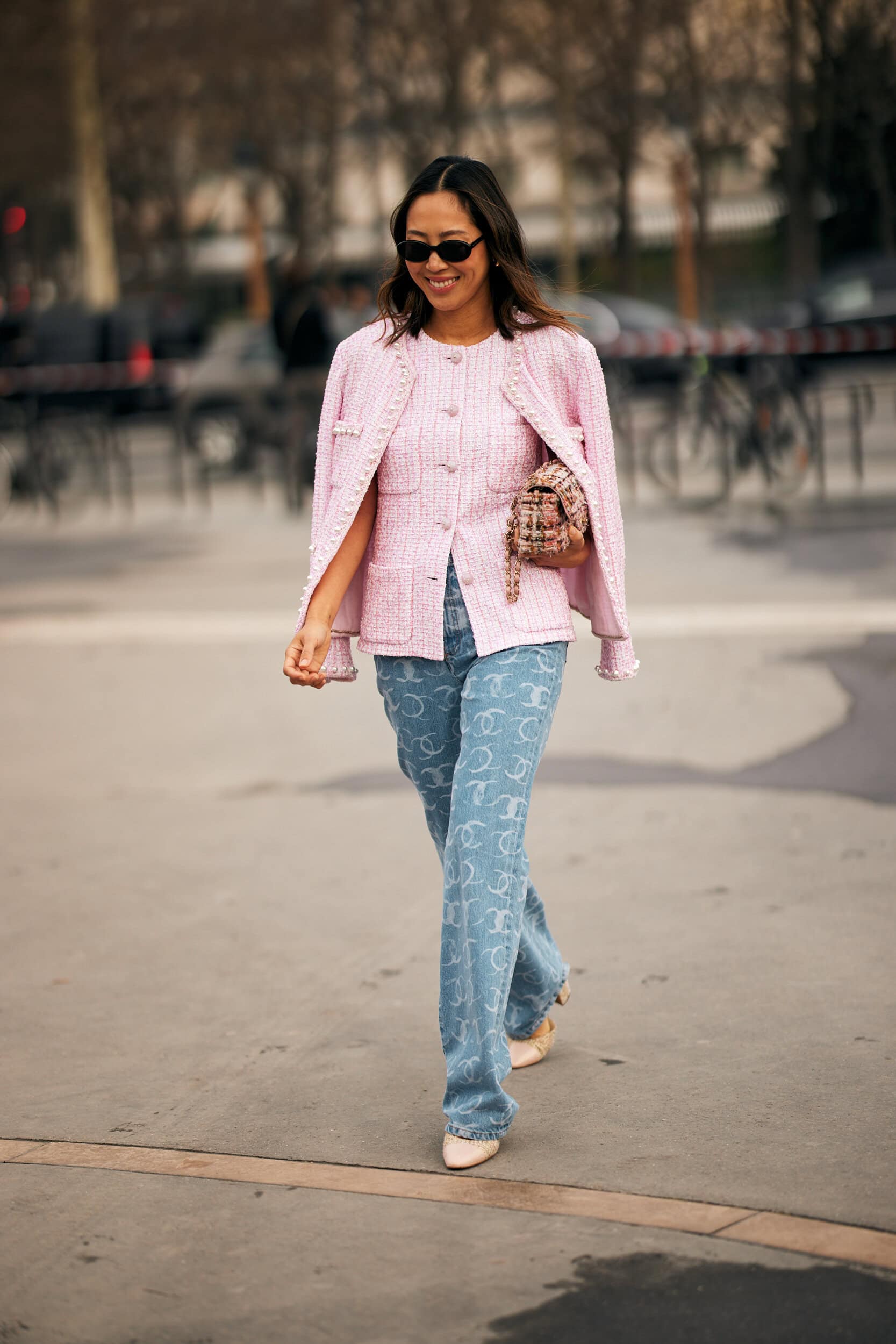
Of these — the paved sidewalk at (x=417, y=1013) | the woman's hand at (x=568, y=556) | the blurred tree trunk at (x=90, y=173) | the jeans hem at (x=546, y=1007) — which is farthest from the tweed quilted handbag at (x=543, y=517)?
the blurred tree trunk at (x=90, y=173)

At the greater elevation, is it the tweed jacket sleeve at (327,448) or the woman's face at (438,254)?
the woman's face at (438,254)

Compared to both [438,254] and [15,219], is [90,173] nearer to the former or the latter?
[15,219]

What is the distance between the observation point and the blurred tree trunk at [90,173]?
36.2 metres

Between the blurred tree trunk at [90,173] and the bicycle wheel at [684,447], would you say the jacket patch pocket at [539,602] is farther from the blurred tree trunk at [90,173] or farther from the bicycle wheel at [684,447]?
the blurred tree trunk at [90,173]

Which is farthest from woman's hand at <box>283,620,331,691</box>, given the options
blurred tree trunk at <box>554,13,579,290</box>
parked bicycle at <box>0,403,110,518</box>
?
blurred tree trunk at <box>554,13,579,290</box>

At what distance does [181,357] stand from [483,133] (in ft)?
67.2

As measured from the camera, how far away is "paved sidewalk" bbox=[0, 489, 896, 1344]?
10.3 ft

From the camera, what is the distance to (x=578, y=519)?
374cm

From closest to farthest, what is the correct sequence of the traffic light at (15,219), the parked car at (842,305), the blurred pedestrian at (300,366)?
the blurred pedestrian at (300,366)
the parked car at (842,305)
the traffic light at (15,219)

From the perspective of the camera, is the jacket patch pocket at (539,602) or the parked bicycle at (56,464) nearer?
the jacket patch pocket at (539,602)

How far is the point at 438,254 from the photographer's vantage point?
3727mm

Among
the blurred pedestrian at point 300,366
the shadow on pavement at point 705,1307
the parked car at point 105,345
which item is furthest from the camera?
the parked car at point 105,345

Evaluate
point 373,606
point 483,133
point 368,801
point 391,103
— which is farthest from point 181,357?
point 373,606

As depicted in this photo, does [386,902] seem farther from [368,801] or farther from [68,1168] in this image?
[68,1168]
